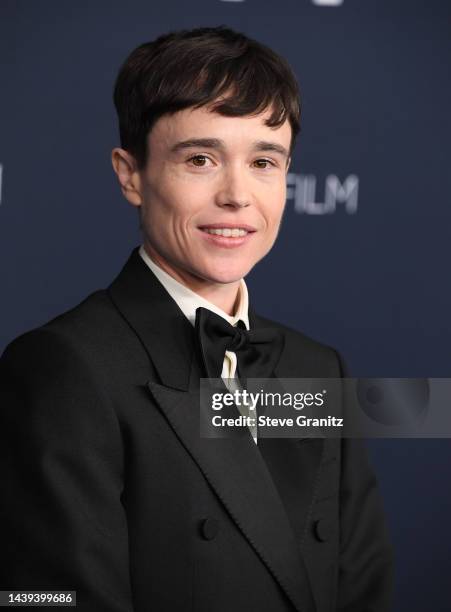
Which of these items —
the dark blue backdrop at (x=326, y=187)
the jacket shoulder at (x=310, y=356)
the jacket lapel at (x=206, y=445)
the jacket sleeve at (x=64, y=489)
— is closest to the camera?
the jacket sleeve at (x=64, y=489)

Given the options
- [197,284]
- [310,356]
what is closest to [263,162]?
[197,284]

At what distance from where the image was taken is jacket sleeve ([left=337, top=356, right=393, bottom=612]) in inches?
65.9

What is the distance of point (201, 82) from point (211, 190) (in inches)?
5.8

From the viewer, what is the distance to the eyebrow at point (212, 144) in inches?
59.4

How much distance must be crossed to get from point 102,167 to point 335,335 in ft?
2.31

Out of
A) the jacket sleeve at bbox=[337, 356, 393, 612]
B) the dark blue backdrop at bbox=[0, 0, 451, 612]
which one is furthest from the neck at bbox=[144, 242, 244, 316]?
the dark blue backdrop at bbox=[0, 0, 451, 612]

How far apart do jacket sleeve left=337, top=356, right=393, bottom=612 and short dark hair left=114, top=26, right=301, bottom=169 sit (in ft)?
1.74

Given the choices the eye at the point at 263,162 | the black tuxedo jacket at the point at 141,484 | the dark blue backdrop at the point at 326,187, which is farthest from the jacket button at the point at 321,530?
the dark blue backdrop at the point at 326,187

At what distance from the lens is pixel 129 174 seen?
1654 mm

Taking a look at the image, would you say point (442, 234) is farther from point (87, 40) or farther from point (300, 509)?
point (300, 509)

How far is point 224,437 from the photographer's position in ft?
4.96

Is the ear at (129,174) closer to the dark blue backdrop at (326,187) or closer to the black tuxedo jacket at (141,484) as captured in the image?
the black tuxedo jacket at (141,484)

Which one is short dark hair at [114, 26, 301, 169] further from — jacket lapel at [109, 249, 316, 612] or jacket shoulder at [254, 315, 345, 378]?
jacket shoulder at [254, 315, 345, 378]

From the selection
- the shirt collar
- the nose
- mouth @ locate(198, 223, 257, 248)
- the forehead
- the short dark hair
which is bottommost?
the shirt collar
